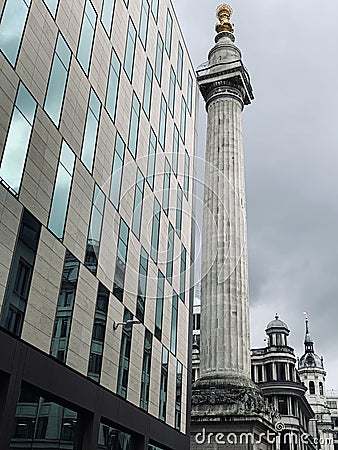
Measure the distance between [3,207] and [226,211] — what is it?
42032 millimetres

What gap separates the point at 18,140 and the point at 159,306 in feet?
53.1

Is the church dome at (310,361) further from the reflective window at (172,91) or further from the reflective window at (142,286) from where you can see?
the reflective window at (142,286)

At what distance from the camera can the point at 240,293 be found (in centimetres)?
5356

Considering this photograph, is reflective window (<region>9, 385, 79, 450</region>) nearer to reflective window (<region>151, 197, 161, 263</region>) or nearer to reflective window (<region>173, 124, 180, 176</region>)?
reflective window (<region>151, 197, 161, 263</region>)

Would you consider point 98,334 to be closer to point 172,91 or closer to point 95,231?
point 95,231

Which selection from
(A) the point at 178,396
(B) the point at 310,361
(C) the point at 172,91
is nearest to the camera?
(A) the point at 178,396

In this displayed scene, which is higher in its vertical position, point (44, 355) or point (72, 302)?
point (72, 302)

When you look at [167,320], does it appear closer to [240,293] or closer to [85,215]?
[85,215]

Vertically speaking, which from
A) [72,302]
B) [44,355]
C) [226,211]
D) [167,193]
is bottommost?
[44,355]

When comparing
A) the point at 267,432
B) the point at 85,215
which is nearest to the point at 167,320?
the point at 85,215

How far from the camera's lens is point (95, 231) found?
23547 millimetres

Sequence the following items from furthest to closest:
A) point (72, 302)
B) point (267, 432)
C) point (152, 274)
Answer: point (267, 432) < point (152, 274) < point (72, 302)

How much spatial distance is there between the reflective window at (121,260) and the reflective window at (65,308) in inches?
170

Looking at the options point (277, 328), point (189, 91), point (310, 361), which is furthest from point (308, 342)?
point (189, 91)
